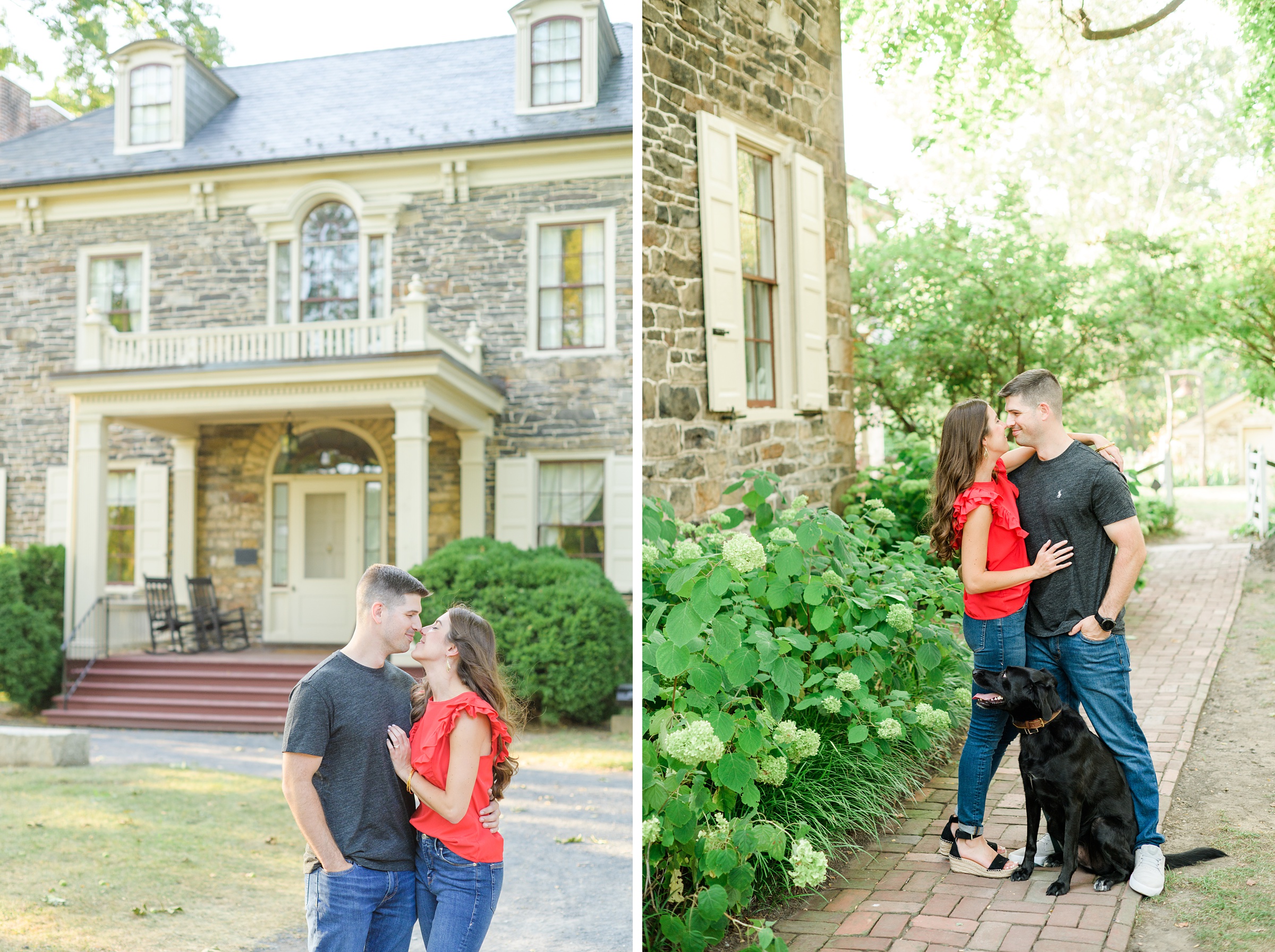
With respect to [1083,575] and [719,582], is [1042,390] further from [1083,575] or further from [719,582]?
[719,582]

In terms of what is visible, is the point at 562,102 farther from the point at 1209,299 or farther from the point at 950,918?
the point at 950,918

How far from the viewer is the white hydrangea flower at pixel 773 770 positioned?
109 inches

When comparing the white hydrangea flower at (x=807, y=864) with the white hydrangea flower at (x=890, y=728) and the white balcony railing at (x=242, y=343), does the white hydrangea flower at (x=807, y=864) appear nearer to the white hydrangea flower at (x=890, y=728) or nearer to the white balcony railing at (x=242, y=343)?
the white hydrangea flower at (x=890, y=728)

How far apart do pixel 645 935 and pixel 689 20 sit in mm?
3219

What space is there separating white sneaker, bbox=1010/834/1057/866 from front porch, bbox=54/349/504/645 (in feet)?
31.5

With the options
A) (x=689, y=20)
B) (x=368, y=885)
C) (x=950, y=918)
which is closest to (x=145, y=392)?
(x=689, y=20)

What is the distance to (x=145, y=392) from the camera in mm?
11664

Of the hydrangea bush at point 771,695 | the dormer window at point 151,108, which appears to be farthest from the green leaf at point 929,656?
the dormer window at point 151,108

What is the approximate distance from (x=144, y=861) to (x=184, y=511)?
297 inches

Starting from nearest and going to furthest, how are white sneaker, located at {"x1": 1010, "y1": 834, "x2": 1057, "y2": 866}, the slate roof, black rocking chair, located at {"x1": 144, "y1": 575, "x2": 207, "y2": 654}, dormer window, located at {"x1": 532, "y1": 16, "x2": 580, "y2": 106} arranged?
white sneaker, located at {"x1": 1010, "y1": 834, "x2": 1057, "y2": 866} → black rocking chair, located at {"x1": 144, "y1": 575, "x2": 207, "y2": 654} → the slate roof → dormer window, located at {"x1": 532, "y1": 16, "x2": 580, "y2": 106}

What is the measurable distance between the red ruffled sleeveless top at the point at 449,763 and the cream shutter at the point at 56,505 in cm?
1265

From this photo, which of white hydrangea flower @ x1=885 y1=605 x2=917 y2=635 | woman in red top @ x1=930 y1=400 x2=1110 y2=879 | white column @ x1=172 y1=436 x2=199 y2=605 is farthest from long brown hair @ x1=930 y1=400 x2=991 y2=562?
white column @ x1=172 y1=436 x2=199 y2=605

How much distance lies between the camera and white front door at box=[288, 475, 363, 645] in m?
12.7

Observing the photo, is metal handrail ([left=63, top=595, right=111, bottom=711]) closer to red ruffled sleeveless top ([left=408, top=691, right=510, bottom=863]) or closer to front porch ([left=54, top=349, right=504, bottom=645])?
front porch ([left=54, top=349, right=504, bottom=645])
